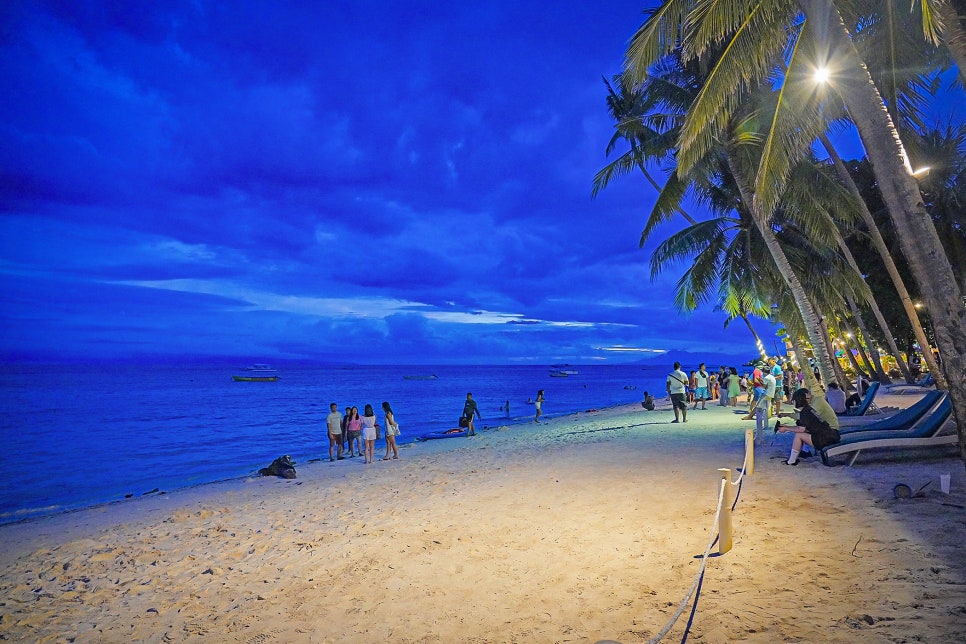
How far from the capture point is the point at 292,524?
7.33m

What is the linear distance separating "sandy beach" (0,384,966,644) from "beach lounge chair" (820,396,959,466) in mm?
167

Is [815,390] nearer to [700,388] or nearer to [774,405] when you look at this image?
[774,405]

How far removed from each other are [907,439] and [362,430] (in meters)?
11.7

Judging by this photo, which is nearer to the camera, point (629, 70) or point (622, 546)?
point (622, 546)

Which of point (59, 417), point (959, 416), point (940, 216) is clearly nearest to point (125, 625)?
point (959, 416)

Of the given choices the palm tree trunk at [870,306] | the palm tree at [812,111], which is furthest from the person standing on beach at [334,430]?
the palm tree trunk at [870,306]

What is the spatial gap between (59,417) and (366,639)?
39.1 meters

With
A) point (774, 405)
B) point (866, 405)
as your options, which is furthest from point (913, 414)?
point (774, 405)

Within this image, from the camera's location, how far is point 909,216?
5.21 meters

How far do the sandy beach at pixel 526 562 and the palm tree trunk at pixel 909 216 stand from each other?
5.27 ft

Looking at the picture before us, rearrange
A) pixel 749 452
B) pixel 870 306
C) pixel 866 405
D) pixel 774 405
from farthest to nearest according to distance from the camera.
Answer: pixel 870 306, pixel 774 405, pixel 866 405, pixel 749 452

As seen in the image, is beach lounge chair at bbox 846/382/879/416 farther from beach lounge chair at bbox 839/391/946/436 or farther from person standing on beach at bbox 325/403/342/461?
person standing on beach at bbox 325/403/342/461

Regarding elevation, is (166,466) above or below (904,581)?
below

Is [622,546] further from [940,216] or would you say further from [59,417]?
[59,417]
